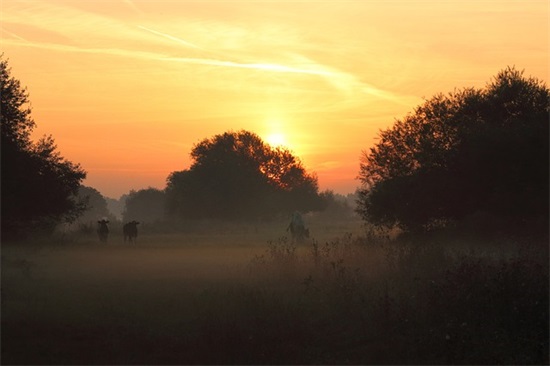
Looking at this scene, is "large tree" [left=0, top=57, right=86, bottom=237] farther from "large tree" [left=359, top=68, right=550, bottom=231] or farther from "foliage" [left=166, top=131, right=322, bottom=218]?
"foliage" [left=166, top=131, right=322, bottom=218]

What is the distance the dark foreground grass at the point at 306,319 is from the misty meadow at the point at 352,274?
0.04 meters

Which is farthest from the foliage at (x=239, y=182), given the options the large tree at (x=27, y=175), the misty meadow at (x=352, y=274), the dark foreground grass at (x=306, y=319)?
the dark foreground grass at (x=306, y=319)

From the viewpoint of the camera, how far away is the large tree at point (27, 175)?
26531mm

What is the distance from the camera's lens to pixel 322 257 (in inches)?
825

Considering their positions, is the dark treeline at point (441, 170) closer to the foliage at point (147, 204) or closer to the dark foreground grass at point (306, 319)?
the dark foreground grass at point (306, 319)

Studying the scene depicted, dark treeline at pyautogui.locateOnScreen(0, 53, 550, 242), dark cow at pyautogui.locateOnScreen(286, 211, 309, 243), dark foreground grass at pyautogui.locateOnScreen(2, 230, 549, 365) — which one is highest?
dark treeline at pyautogui.locateOnScreen(0, 53, 550, 242)

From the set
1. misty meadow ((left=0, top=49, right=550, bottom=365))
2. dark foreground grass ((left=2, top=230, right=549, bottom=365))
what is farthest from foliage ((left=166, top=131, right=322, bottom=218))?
dark foreground grass ((left=2, top=230, right=549, bottom=365))

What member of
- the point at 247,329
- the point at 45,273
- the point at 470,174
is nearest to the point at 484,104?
the point at 470,174

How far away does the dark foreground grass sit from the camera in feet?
36.1

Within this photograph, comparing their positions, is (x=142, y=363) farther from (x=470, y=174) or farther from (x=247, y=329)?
(x=470, y=174)

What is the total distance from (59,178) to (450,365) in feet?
82.9

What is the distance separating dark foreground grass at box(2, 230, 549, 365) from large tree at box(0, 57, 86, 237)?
30.0 ft

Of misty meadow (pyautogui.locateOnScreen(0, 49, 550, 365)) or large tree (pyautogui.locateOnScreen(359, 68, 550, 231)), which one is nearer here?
misty meadow (pyautogui.locateOnScreen(0, 49, 550, 365))

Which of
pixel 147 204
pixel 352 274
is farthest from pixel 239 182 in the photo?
pixel 147 204
